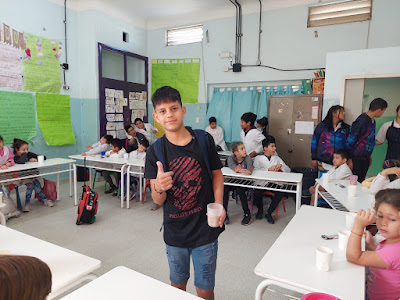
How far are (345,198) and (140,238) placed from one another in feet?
7.18

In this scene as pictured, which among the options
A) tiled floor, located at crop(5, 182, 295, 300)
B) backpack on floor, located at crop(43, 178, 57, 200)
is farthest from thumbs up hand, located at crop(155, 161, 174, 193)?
backpack on floor, located at crop(43, 178, 57, 200)

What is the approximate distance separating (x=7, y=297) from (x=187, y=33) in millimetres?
7006

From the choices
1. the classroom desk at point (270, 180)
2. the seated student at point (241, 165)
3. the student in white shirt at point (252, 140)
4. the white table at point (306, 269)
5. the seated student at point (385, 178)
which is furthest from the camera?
the student in white shirt at point (252, 140)

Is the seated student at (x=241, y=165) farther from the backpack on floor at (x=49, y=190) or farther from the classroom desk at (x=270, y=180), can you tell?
the backpack on floor at (x=49, y=190)

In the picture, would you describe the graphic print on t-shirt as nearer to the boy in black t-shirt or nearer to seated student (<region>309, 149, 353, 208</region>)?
the boy in black t-shirt

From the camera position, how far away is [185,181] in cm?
138

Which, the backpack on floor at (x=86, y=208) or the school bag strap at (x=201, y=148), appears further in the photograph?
the backpack on floor at (x=86, y=208)

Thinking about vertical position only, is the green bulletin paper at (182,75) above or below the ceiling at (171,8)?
below

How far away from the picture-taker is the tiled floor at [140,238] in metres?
2.43

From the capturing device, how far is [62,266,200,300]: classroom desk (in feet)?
3.23

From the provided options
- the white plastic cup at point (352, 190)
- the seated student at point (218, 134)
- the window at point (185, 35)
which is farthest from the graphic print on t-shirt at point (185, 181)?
the window at point (185, 35)

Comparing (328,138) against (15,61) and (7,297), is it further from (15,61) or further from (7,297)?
(15,61)

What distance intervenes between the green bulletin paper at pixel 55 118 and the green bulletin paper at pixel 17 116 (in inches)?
6.0

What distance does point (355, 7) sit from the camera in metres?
5.01
